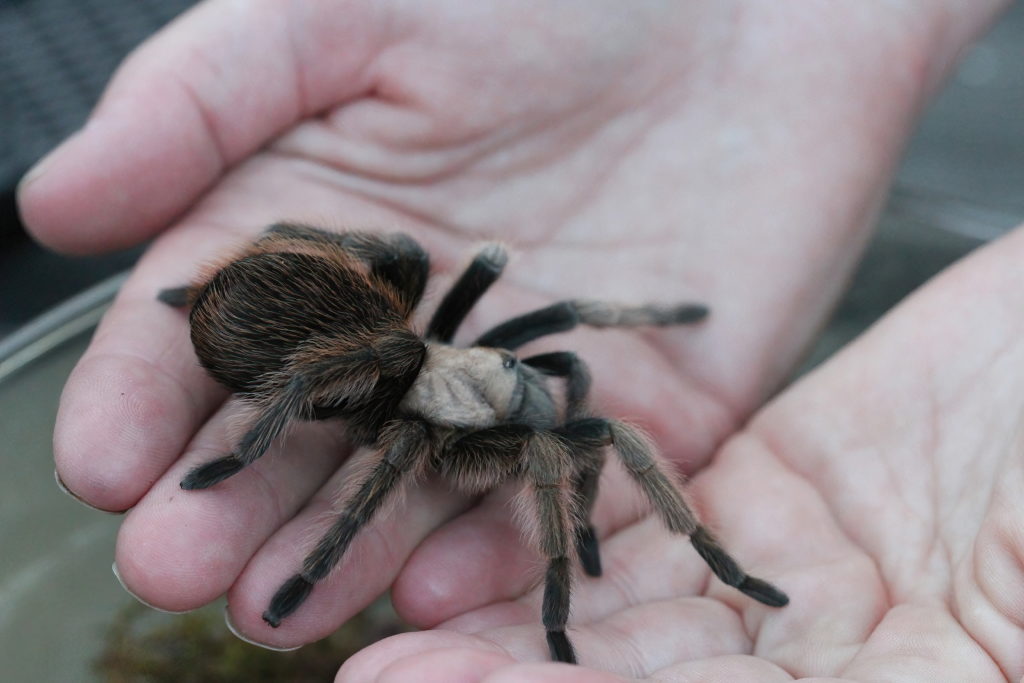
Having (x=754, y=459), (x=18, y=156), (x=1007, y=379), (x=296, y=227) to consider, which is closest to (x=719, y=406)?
(x=754, y=459)

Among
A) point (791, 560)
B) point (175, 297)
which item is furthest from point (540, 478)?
point (175, 297)

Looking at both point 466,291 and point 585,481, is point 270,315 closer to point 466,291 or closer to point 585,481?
point 466,291

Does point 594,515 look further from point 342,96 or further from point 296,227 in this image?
point 342,96

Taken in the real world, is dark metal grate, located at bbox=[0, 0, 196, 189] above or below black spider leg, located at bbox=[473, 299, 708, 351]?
above

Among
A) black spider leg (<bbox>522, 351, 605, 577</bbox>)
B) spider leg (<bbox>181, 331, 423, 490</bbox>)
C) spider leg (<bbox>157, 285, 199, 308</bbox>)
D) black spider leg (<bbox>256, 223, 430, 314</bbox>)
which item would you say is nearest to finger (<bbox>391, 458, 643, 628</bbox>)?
black spider leg (<bbox>522, 351, 605, 577</bbox>)

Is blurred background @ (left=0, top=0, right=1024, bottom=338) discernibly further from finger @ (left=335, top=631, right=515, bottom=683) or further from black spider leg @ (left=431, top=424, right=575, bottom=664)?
finger @ (left=335, top=631, right=515, bottom=683)

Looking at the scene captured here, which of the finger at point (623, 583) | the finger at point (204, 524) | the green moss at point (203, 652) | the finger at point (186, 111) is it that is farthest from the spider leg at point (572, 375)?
the finger at point (186, 111)

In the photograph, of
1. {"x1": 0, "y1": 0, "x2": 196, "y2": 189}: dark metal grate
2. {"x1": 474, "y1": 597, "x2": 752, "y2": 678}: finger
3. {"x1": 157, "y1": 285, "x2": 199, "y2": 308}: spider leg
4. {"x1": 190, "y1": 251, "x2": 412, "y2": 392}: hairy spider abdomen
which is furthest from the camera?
{"x1": 0, "y1": 0, "x2": 196, "y2": 189}: dark metal grate
